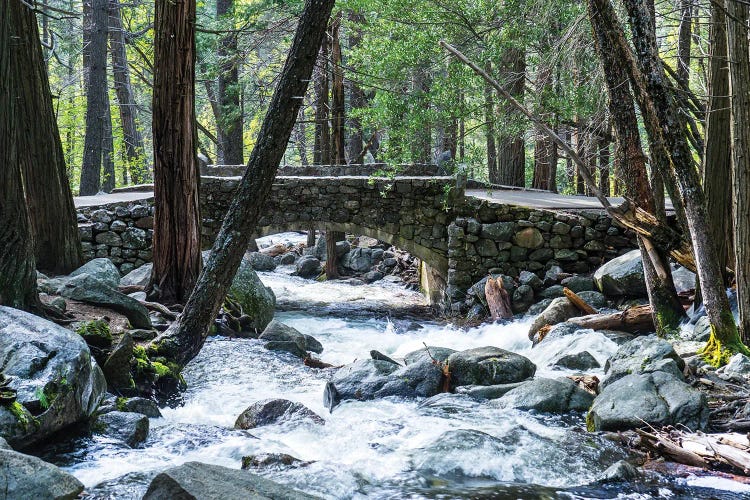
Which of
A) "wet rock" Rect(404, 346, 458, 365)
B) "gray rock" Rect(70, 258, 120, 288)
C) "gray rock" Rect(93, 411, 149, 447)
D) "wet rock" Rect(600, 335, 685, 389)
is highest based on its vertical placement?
"gray rock" Rect(70, 258, 120, 288)

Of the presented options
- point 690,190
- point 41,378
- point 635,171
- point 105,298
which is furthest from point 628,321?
point 41,378

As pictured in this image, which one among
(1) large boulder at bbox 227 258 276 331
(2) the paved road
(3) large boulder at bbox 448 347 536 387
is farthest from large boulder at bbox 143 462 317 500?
(2) the paved road

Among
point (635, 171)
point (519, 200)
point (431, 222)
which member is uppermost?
point (635, 171)

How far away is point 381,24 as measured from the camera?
12906mm

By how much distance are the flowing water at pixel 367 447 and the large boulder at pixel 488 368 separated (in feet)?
1.43

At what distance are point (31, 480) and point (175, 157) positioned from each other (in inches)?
191

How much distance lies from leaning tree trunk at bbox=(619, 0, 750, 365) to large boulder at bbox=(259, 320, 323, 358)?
13.8 ft

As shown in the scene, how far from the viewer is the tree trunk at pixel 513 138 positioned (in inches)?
479

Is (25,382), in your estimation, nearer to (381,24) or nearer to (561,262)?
(561,262)

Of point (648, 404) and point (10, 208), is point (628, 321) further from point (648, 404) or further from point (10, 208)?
point (10, 208)

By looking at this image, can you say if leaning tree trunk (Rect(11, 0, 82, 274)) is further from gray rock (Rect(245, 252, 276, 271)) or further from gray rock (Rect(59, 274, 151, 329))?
gray rock (Rect(245, 252, 276, 271))

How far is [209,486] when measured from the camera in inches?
127

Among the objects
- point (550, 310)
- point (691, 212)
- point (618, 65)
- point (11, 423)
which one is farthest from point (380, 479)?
point (550, 310)

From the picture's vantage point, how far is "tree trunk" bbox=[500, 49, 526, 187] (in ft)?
39.9
